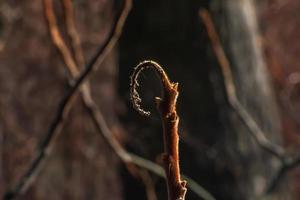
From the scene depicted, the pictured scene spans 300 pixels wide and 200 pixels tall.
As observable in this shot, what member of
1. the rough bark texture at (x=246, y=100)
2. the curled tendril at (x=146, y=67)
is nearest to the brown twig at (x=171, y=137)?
the curled tendril at (x=146, y=67)

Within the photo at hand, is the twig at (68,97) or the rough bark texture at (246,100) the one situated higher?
the twig at (68,97)

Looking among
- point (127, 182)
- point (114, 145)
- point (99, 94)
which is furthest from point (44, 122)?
point (114, 145)

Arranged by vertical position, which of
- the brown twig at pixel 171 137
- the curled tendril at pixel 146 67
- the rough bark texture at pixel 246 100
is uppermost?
the curled tendril at pixel 146 67

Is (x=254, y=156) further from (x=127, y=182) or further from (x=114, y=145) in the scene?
(x=114, y=145)

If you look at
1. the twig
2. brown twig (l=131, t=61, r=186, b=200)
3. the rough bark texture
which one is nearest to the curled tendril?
brown twig (l=131, t=61, r=186, b=200)

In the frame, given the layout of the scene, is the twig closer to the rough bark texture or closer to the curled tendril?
the curled tendril

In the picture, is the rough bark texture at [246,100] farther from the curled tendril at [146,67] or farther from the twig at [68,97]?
the curled tendril at [146,67]
